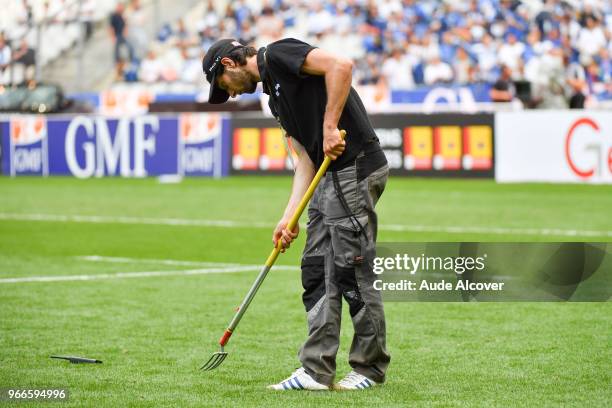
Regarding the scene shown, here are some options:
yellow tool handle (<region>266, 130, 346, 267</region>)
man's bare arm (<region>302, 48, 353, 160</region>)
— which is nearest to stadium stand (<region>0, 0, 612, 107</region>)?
yellow tool handle (<region>266, 130, 346, 267</region>)

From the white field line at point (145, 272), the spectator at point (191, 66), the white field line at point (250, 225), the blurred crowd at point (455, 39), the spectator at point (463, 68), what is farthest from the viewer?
the spectator at point (191, 66)

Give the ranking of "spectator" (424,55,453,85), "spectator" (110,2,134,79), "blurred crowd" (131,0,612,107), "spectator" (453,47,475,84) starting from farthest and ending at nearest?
"spectator" (110,2,134,79), "spectator" (424,55,453,85), "spectator" (453,47,475,84), "blurred crowd" (131,0,612,107)

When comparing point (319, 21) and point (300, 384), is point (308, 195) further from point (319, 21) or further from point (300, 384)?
point (319, 21)

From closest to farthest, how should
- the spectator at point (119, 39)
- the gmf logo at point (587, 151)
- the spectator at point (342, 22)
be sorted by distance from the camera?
the gmf logo at point (587, 151)
the spectator at point (342, 22)
the spectator at point (119, 39)

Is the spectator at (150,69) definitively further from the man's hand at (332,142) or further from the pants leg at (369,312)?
the man's hand at (332,142)

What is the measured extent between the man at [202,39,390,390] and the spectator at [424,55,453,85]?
23.5m

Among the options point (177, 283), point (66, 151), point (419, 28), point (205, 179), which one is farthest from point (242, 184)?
point (177, 283)

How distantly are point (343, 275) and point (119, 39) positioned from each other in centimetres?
3088

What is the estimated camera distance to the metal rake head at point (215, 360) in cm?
694

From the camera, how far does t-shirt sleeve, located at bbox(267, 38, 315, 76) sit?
620 centimetres

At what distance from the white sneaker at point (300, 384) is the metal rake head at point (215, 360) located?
43 centimetres

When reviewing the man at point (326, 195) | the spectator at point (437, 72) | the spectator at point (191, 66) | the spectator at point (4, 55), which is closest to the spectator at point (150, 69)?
the spectator at point (191, 66)

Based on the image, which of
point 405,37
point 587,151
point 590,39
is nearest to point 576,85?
point 590,39

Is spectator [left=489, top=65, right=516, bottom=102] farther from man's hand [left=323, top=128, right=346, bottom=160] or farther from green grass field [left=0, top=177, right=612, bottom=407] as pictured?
man's hand [left=323, top=128, right=346, bottom=160]
